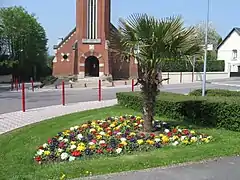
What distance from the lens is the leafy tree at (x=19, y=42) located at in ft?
214

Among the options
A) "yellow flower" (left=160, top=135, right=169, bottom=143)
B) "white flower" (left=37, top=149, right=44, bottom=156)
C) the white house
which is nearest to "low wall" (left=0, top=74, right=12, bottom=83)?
the white house

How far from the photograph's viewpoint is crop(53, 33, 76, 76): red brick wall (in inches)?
1996

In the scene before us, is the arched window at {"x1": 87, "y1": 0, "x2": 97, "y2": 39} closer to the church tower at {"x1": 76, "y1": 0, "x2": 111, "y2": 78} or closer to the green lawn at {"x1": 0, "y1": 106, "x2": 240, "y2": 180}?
the church tower at {"x1": 76, "y1": 0, "x2": 111, "y2": 78}

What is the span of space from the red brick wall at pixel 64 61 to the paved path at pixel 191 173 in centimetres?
4435

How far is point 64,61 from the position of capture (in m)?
51.2

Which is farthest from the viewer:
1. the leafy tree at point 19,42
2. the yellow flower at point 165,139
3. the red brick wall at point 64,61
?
the leafy tree at point 19,42

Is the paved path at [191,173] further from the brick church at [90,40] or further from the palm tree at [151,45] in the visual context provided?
the brick church at [90,40]

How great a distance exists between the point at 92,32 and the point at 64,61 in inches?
213

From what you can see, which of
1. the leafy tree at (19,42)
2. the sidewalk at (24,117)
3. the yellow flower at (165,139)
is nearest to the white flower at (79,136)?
the yellow flower at (165,139)

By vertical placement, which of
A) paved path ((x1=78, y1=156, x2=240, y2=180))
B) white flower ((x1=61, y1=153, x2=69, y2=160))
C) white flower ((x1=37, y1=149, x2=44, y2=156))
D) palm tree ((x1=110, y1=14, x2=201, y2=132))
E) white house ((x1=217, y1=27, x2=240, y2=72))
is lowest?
white flower ((x1=37, y1=149, x2=44, y2=156))

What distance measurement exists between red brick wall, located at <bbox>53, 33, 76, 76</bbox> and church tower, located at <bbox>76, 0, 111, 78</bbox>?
1825mm

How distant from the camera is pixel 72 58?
1975 inches

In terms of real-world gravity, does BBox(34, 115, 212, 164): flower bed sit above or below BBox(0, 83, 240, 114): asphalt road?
above

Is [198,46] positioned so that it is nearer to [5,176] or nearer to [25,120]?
[5,176]
